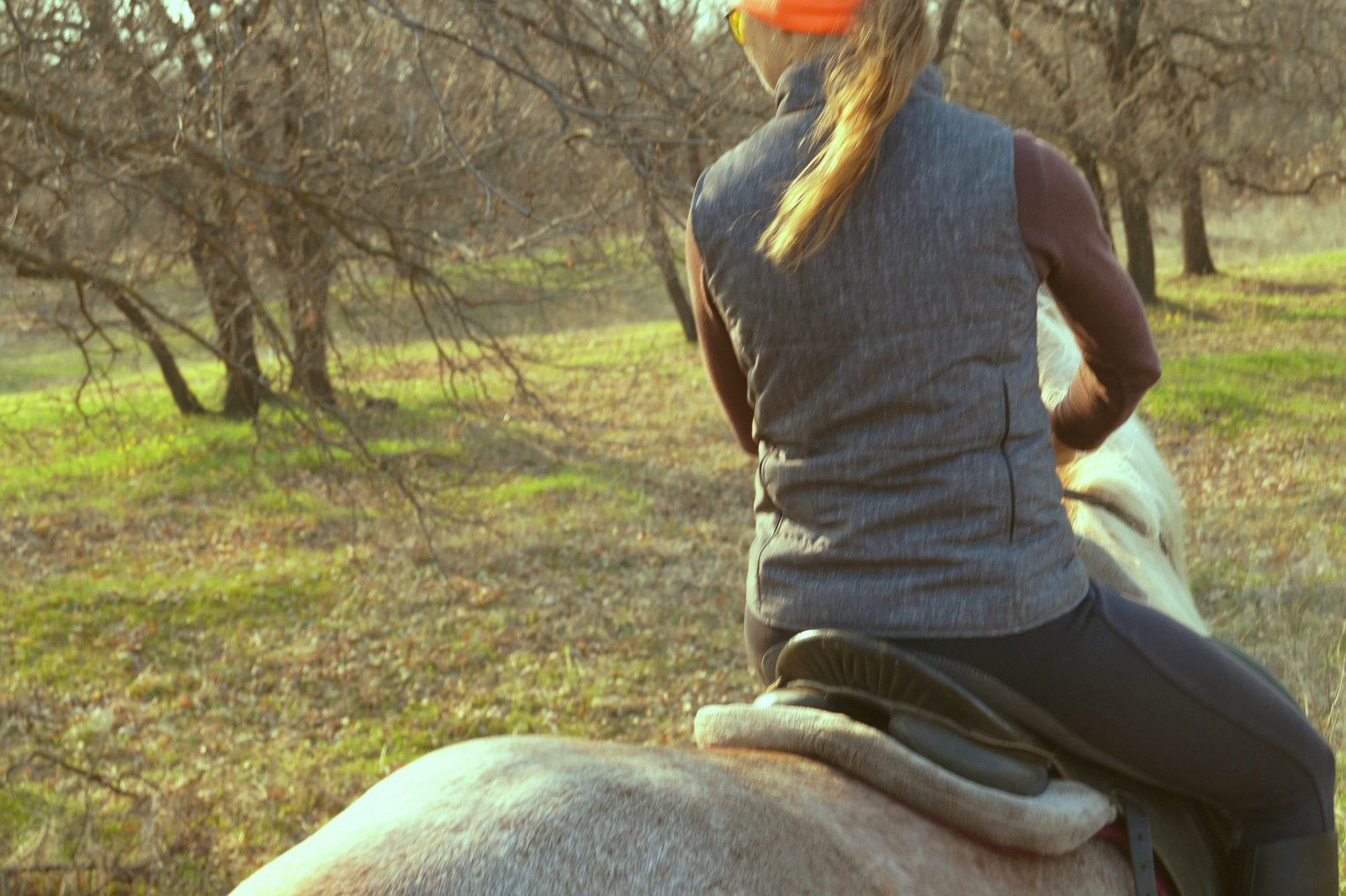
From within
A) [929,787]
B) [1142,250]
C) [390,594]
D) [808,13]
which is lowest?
[390,594]

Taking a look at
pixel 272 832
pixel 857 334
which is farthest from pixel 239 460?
pixel 857 334

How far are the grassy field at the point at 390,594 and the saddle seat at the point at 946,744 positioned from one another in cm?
298

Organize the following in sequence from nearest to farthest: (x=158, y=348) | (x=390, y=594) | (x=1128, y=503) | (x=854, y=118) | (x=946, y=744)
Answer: (x=854, y=118) → (x=946, y=744) → (x=1128, y=503) → (x=390, y=594) → (x=158, y=348)

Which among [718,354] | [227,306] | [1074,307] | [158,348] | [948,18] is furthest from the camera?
[158,348]

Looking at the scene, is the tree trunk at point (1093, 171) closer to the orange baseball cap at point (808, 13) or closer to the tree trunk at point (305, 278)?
the tree trunk at point (305, 278)

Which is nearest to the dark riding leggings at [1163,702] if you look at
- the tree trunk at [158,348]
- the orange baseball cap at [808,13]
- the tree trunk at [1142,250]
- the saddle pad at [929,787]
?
the saddle pad at [929,787]

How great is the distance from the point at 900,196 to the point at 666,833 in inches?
37.0

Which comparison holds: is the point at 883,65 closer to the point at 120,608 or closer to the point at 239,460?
the point at 120,608

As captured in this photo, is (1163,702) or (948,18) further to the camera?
(948,18)

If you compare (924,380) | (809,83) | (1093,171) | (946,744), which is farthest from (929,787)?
(1093,171)

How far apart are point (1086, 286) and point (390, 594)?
7.57 metres

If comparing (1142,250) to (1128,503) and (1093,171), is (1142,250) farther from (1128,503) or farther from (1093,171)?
(1128,503)

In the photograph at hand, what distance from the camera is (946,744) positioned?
1779 mm

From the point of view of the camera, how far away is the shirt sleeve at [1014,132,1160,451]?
1718 mm
